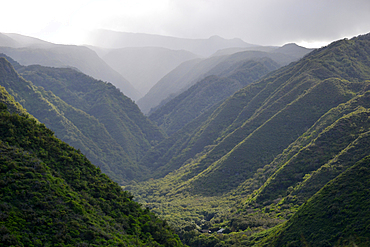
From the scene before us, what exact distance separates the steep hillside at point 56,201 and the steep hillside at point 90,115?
85139mm

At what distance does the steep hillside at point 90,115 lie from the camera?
4434 inches

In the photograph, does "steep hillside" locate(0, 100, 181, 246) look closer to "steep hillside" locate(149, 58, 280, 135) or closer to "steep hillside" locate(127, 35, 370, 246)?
"steep hillside" locate(127, 35, 370, 246)

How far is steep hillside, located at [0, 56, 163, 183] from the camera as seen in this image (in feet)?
370

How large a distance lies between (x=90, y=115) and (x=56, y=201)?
130 meters

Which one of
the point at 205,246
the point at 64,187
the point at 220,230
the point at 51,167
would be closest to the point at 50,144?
the point at 51,167

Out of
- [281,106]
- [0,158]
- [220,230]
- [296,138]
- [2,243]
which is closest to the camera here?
[2,243]

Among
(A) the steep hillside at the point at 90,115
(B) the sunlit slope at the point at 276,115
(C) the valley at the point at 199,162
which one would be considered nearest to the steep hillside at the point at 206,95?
Result: (C) the valley at the point at 199,162

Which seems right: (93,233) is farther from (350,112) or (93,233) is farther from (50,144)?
(350,112)

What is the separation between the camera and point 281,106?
91.6 metres

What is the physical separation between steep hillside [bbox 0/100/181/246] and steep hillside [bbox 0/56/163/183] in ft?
279

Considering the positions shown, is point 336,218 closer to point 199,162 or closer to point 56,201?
point 56,201

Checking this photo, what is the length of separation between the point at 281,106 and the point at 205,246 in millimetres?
61656

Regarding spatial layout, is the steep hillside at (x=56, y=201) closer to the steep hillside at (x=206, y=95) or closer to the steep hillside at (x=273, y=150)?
the steep hillside at (x=273, y=150)

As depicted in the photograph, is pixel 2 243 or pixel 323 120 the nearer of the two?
pixel 2 243
